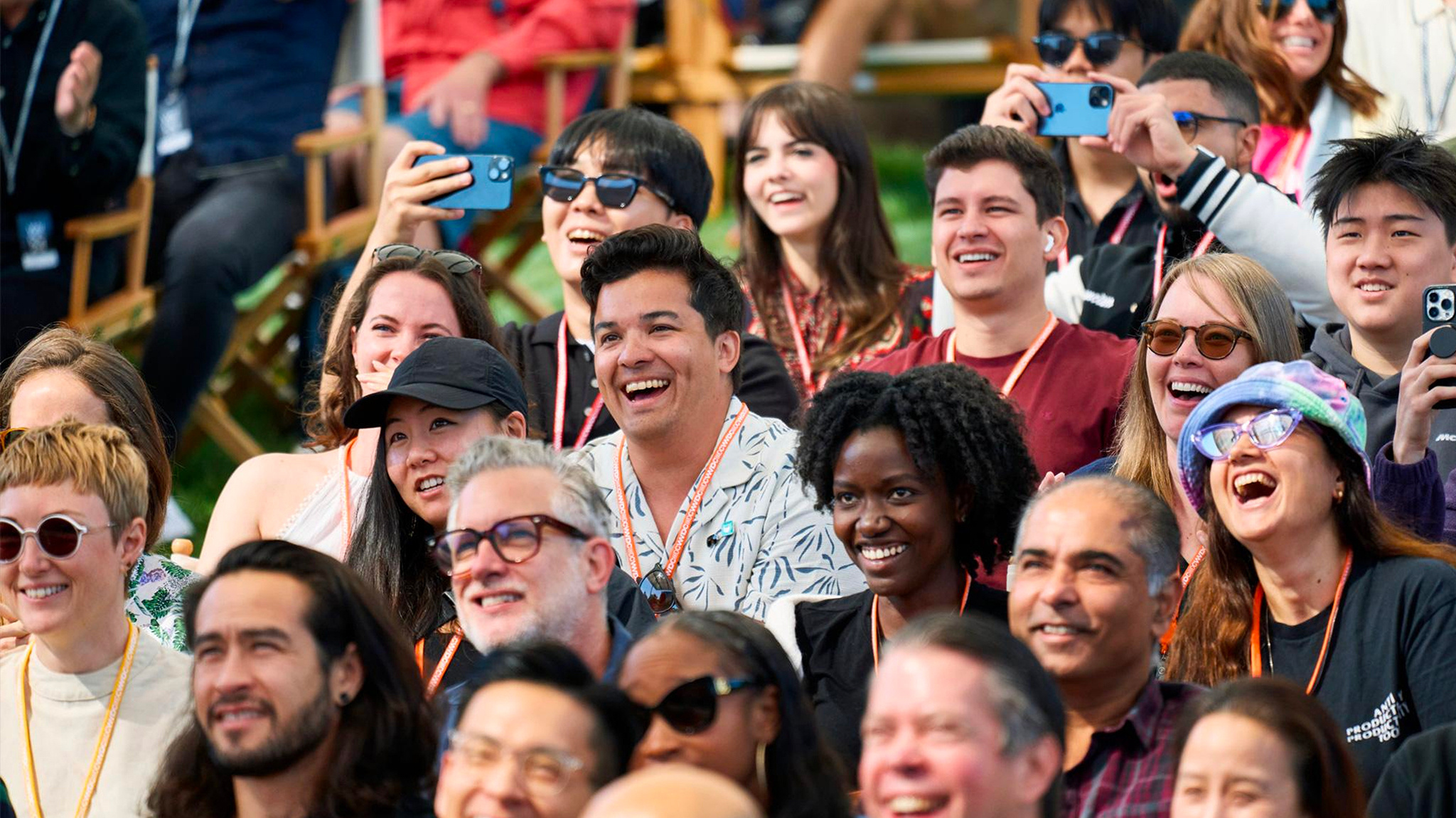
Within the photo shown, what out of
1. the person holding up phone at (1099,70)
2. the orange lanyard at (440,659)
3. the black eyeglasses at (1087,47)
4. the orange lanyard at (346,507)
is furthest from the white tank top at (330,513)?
the black eyeglasses at (1087,47)

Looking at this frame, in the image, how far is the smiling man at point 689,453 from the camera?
463 cm

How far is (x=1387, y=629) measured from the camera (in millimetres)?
3775

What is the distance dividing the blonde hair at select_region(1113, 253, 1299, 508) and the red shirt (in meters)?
3.78

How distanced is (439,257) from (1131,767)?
2.46 m

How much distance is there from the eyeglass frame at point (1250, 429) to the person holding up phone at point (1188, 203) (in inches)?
42.7

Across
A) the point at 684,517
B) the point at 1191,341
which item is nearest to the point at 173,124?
the point at 684,517

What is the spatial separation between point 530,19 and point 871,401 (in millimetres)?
4088

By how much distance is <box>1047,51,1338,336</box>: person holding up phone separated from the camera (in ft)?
17.0

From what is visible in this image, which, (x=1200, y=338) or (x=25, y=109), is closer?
(x=1200, y=338)

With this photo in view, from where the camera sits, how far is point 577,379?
218 inches

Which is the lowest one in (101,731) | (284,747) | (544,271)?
(101,731)

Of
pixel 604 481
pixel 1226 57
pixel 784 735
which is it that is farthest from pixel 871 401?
pixel 1226 57

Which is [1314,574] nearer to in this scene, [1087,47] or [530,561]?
[530,561]

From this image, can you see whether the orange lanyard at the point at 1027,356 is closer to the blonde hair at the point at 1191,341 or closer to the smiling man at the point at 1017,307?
the smiling man at the point at 1017,307
